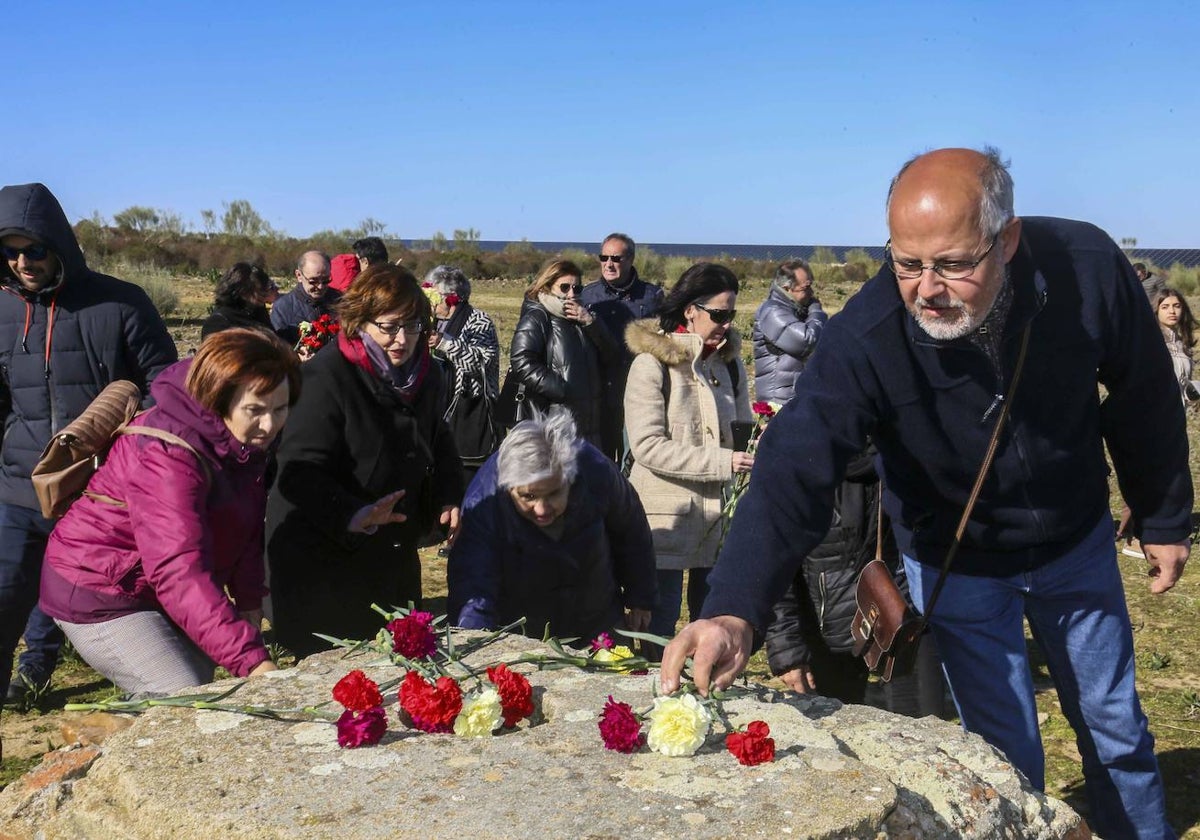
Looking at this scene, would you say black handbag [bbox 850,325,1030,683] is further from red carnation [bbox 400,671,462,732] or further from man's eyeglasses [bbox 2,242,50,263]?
man's eyeglasses [bbox 2,242,50,263]

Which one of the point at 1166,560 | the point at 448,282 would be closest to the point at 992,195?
the point at 1166,560

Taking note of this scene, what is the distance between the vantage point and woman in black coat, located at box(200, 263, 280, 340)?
279 inches

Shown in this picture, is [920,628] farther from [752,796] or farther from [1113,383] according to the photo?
[752,796]

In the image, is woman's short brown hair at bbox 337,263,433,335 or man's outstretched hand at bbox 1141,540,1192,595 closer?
man's outstretched hand at bbox 1141,540,1192,595

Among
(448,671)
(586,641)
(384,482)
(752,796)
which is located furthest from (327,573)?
(752,796)

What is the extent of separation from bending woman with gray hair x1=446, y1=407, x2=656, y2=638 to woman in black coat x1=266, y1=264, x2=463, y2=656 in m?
0.30

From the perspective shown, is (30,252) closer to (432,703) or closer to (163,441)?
(163,441)

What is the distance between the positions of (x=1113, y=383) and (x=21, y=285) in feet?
12.5

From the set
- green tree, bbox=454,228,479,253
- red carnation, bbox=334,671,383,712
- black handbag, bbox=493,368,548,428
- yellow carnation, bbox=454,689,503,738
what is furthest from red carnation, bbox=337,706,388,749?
green tree, bbox=454,228,479,253

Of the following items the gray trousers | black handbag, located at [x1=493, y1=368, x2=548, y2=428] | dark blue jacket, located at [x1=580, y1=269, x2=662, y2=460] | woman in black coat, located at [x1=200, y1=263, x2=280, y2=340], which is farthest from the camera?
dark blue jacket, located at [x1=580, y1=269, x2=662, y2=460]

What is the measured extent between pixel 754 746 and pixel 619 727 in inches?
10.2

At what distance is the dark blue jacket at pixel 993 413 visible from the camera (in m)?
2.89

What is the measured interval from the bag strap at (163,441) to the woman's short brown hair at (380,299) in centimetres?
98

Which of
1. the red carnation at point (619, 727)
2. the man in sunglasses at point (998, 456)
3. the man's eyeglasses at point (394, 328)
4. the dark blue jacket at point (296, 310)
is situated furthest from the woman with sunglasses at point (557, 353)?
the red carnation at point (619, 727)
